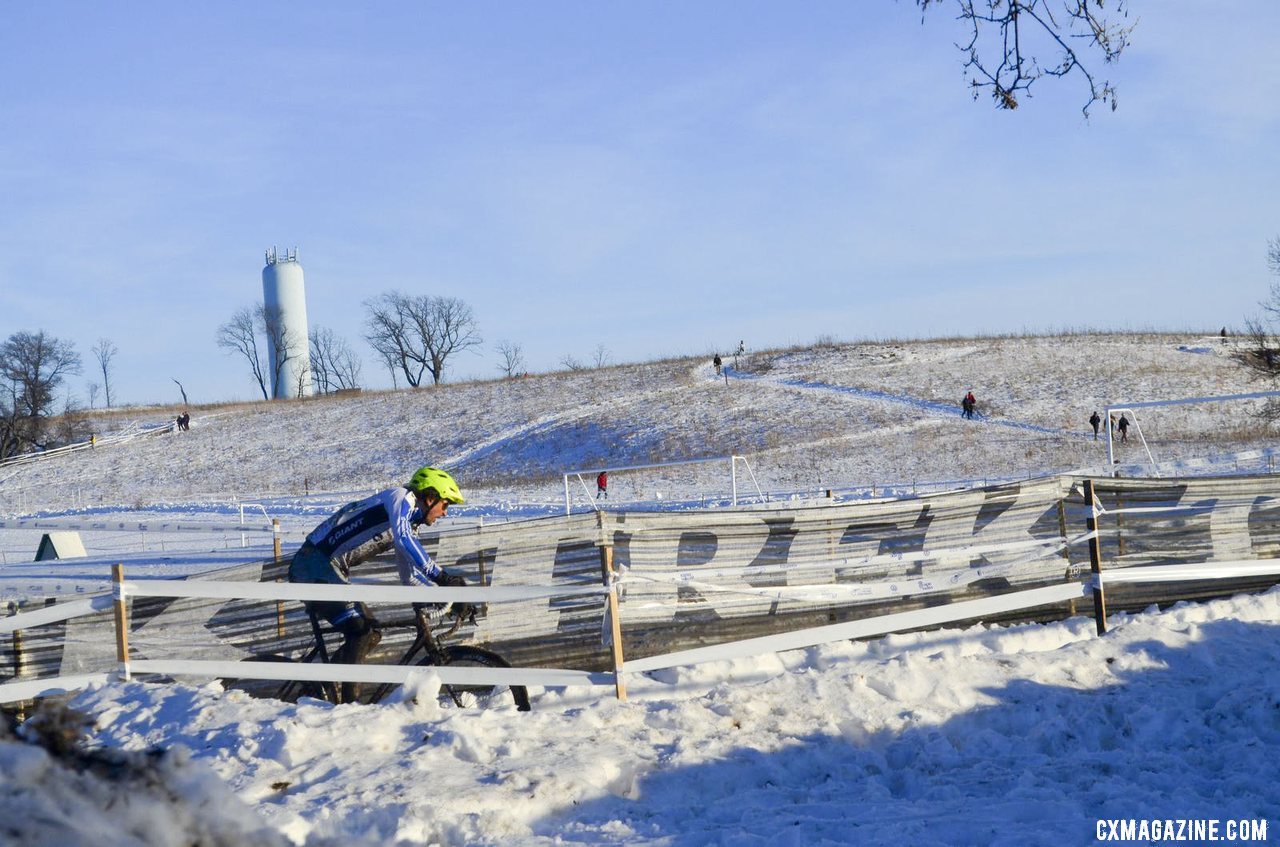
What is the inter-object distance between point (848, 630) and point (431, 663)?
136 inches

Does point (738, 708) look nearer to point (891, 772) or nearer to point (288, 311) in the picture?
point (891, 772)

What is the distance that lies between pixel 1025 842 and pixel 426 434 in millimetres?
62831

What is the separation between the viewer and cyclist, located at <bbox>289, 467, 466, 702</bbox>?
755 centimetres

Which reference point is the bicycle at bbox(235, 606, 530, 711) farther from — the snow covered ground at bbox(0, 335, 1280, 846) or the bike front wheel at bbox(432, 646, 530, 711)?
the snow covered ground at bbox(0, 335, 1280, 846)

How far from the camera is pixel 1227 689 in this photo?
744cm

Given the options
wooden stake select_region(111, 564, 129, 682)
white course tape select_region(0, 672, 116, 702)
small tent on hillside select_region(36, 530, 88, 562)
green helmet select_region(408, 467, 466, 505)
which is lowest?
small tent on hillside select_region(36, 530, 88, 562)

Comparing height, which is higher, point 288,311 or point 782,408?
point 288,311

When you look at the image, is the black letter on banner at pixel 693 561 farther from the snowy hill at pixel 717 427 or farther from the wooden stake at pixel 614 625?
the snowy hill at pixel 717 427

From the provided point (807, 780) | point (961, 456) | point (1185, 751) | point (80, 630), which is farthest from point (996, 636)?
point (961, 456)

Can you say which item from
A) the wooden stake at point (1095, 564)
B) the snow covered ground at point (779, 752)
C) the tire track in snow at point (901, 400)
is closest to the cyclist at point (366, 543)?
the snow covered ground at point (779, 752)

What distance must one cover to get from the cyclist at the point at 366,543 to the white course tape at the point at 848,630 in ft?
5.67

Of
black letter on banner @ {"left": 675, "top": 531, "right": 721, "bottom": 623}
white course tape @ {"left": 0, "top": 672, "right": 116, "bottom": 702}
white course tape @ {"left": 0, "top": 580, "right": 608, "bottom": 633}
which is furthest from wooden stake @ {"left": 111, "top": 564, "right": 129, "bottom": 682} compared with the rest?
black letter on banner @ {"left": 675, "top": 531, "right": 721, "bottom": 623}

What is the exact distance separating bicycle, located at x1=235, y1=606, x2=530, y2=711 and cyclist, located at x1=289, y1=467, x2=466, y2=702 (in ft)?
0.55

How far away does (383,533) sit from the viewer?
7.85 metres
